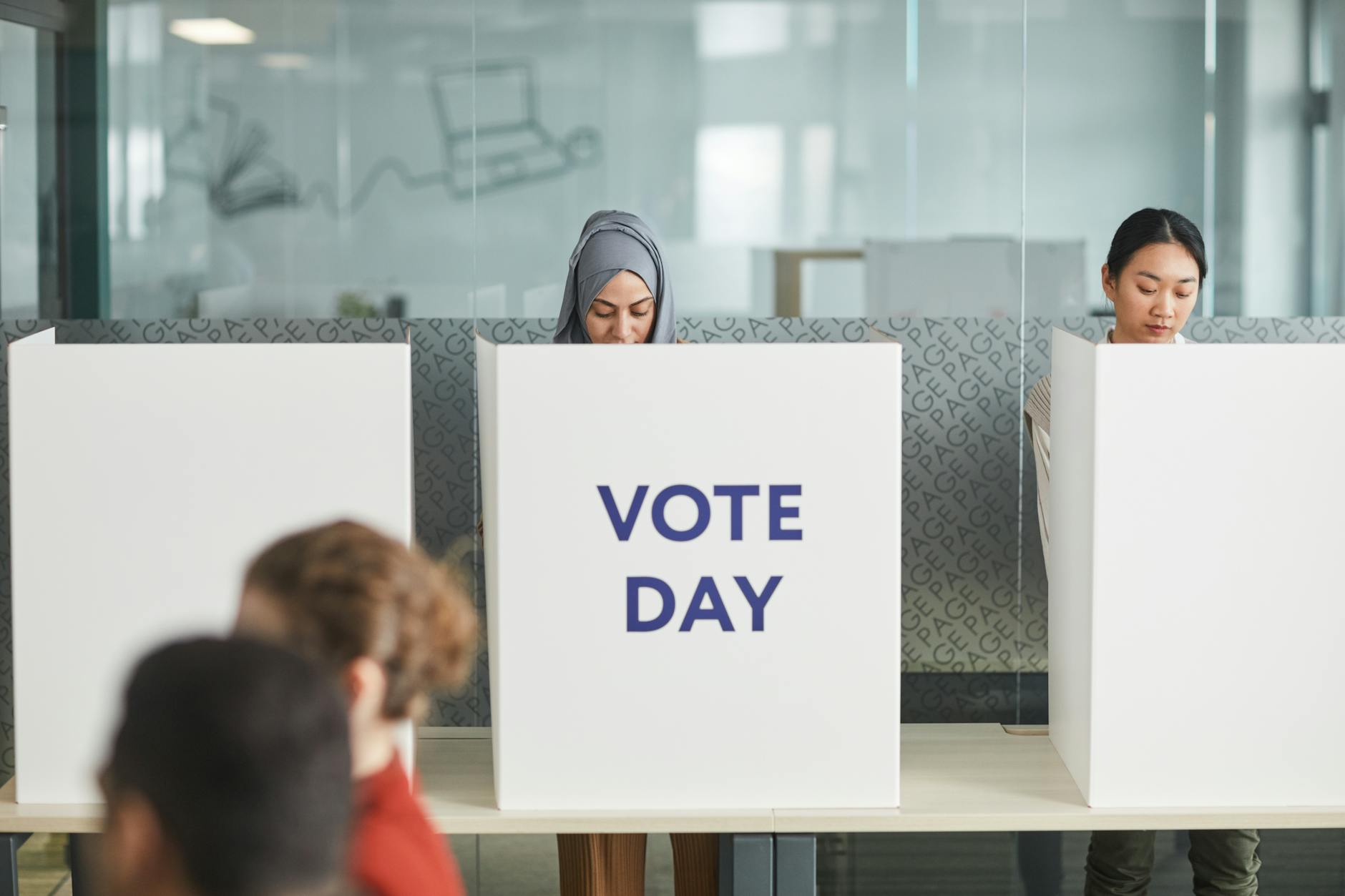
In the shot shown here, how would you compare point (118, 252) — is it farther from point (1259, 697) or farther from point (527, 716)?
point (1259, 697)

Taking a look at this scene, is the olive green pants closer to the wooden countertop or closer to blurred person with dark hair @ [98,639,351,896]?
the wooden countertop

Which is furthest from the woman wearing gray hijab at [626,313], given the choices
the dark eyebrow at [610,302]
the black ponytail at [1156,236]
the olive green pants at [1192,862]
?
the black ponytail at [1156,236]

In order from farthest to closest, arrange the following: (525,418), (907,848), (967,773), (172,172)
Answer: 1. (907,848)
2. (172,172)
3. (967,773)
4. (525,418)

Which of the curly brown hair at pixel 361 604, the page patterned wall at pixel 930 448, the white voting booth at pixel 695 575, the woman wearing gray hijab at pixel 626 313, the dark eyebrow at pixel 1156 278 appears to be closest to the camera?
the curly brown hair at pixel 361 604

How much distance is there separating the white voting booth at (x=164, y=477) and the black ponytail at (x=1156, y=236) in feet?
4.01

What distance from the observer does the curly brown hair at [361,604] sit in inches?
41.1

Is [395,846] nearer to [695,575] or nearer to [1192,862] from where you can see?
[695,575]

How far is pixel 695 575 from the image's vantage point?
1812 mm

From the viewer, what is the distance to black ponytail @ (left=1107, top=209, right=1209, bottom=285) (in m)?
2.30

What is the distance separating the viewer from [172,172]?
2.79 metres

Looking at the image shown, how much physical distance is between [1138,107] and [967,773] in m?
1.46

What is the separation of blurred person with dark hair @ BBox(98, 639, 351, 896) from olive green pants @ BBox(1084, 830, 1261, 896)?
175cm

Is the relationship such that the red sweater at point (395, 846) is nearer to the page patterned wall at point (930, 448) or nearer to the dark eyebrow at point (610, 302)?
the dark eyebrow at point (610, 302)

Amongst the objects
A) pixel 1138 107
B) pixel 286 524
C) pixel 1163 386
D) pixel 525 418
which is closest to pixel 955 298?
pixel 1138 107
